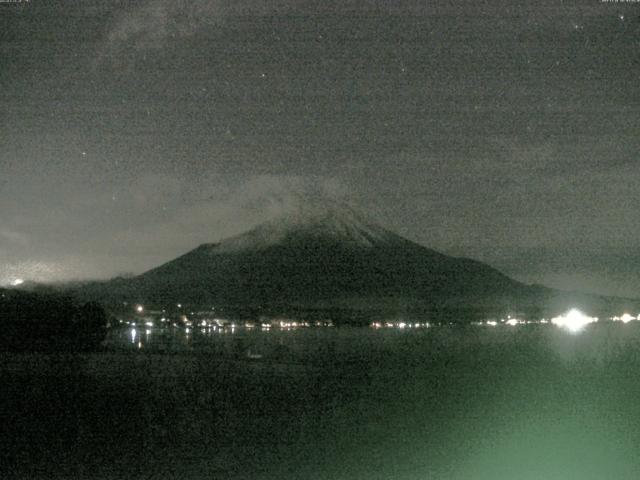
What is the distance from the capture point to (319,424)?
55.6 feet

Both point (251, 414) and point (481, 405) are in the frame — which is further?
point (481, 405)

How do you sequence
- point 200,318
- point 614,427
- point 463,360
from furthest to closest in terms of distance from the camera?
1. point 200,318
2. point 463,360
3. point 614,427

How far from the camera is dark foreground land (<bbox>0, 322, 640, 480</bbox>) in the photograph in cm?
Answer: 1239

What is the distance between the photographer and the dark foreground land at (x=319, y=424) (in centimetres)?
1239

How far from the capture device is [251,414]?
18.7m

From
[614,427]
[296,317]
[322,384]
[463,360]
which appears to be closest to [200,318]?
[296,317]

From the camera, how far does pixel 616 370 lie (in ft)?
104

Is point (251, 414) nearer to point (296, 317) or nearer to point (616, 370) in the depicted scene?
point (616, 370)

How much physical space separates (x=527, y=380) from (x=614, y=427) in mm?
10977

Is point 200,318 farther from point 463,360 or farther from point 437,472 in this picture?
point 437,472

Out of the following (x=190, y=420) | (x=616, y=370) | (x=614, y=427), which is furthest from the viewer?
(x=616, y=370)

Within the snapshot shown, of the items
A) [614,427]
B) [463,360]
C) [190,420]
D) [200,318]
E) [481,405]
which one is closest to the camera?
[614,427]

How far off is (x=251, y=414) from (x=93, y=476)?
7.05 m

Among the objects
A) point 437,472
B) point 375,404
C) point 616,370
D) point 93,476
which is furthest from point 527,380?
point 93,476
